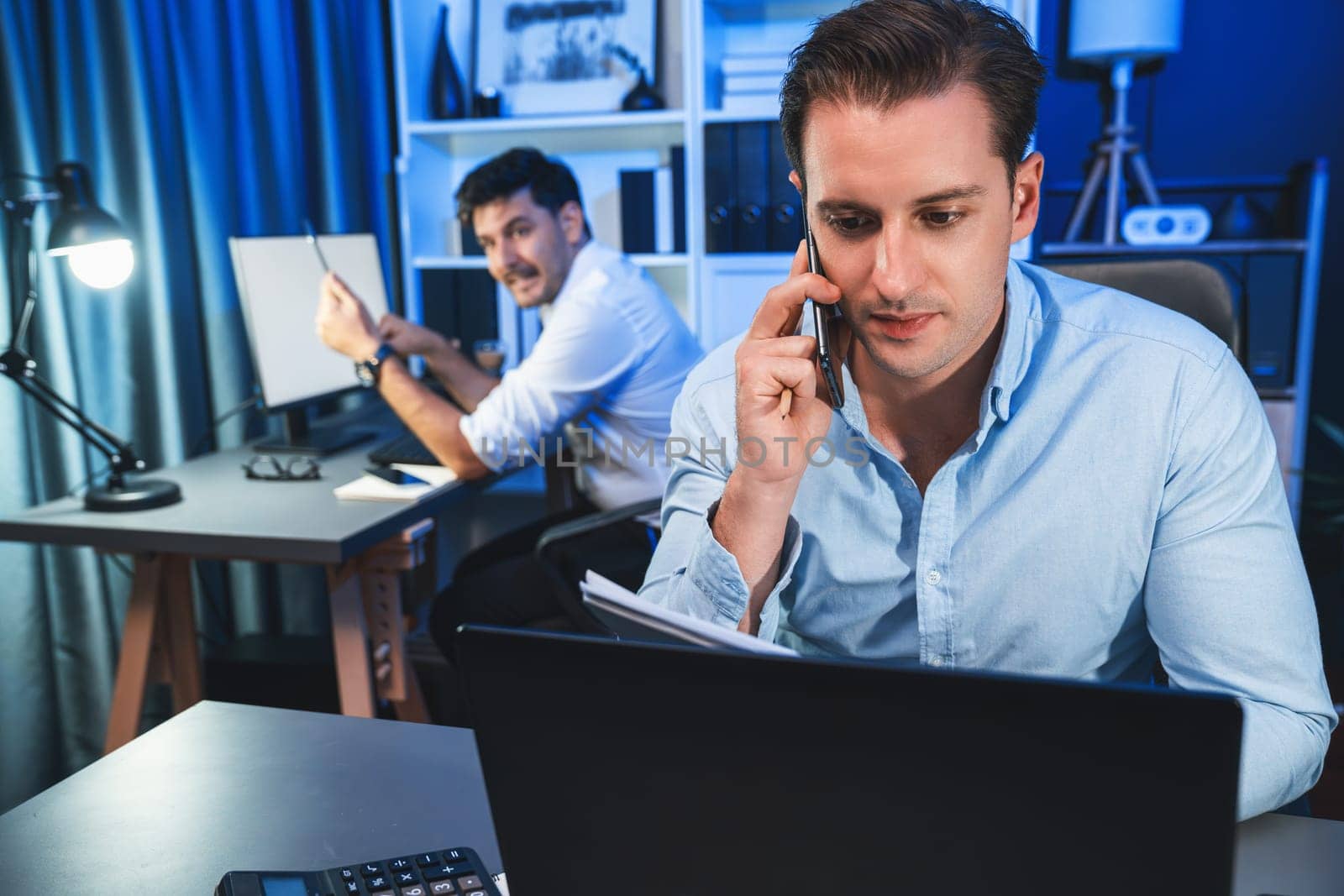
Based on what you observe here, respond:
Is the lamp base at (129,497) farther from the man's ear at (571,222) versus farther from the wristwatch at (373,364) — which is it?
the man's ear at (571,222)

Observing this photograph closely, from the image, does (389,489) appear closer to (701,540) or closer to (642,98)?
(701,540)

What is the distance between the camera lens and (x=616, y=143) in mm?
3189

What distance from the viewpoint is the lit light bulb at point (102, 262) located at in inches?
73.1

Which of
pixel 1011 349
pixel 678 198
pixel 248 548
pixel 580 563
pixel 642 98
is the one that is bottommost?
pixel 580 563

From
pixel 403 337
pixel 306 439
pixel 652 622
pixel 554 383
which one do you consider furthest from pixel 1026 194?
pixel 306 439

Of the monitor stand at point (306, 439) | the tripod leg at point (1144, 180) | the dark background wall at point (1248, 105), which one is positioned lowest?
the monitor stand at point (306, 439)

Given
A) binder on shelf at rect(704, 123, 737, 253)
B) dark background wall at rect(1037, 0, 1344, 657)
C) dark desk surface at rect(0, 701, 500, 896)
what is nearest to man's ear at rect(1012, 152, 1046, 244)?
dark desk surface at rect(0, 701, 500, 896)

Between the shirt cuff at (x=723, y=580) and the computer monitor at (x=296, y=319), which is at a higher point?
the computer monitor at (x=296, y=319)

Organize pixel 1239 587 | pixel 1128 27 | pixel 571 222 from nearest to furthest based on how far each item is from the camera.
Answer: pixel 1239 587, pixel 571 222, pixel 1128 27

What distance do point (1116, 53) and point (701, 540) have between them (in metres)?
2.24

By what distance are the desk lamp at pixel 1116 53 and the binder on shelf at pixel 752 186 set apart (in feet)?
2.75

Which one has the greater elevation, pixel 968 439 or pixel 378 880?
Result: pixel 968 439

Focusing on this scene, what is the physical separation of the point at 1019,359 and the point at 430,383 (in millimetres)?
1968

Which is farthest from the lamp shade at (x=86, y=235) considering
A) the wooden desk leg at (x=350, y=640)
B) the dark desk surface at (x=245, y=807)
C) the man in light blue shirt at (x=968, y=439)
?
the man in light blue shirt at (x=968, y=439)
